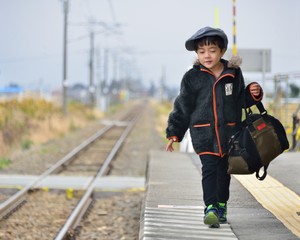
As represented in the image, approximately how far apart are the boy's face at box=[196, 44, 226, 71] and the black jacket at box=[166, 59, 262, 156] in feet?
0.26

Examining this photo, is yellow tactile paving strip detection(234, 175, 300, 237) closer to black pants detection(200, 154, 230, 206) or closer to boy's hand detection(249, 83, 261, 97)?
black pants detection(200, 154, 230, 206)

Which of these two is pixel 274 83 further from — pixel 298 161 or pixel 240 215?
pixel 240 215

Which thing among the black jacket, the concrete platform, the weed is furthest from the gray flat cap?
the weed

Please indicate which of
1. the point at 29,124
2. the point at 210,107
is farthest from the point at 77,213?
the point at 29,124

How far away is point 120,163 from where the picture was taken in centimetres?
1772

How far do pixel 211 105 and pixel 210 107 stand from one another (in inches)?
0.7

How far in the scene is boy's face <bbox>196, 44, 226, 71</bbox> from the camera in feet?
18.9

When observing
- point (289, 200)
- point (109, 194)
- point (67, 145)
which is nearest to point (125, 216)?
point (109, 194)

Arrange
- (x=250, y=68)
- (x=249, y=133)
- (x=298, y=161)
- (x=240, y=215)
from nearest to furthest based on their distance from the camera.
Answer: (x=249, y=133), (x=240, y=215), (x=298, y=161), (x=250, y=68)

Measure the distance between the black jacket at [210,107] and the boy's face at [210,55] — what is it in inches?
3.1

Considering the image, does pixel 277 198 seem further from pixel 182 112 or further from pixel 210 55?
pixel 210 55

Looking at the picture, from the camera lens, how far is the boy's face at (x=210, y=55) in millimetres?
5746

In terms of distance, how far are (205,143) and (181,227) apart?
88 centimetres

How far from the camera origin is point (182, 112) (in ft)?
19.5
